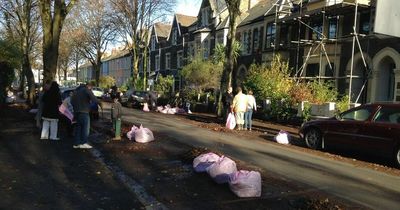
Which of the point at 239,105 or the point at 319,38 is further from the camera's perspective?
the point at 319,38

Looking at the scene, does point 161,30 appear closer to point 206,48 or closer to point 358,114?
point 206,48

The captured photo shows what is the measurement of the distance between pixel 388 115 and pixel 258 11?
32038mm

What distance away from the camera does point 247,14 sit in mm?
45281

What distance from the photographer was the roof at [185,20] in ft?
203

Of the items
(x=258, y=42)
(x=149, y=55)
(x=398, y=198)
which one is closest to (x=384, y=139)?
(x=398, y=198)

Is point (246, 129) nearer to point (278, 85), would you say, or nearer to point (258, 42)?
point (278, 85)

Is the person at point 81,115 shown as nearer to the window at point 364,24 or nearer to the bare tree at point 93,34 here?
the window at point 364,24

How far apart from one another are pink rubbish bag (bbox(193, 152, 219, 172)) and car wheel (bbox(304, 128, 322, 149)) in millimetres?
6154

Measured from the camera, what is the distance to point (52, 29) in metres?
19.8

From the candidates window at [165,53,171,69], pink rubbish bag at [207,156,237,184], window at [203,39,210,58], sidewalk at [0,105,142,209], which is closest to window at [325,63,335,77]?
sidewalk at [0,105,142,209]

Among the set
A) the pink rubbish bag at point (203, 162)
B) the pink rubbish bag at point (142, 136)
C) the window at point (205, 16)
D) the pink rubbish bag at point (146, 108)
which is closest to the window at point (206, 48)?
the window at point (205, 16)

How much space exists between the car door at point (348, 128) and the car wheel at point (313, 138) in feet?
1.21

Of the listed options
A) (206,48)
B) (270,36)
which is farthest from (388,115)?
(206,48)

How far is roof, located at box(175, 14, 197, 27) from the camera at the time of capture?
62000 millimetres
